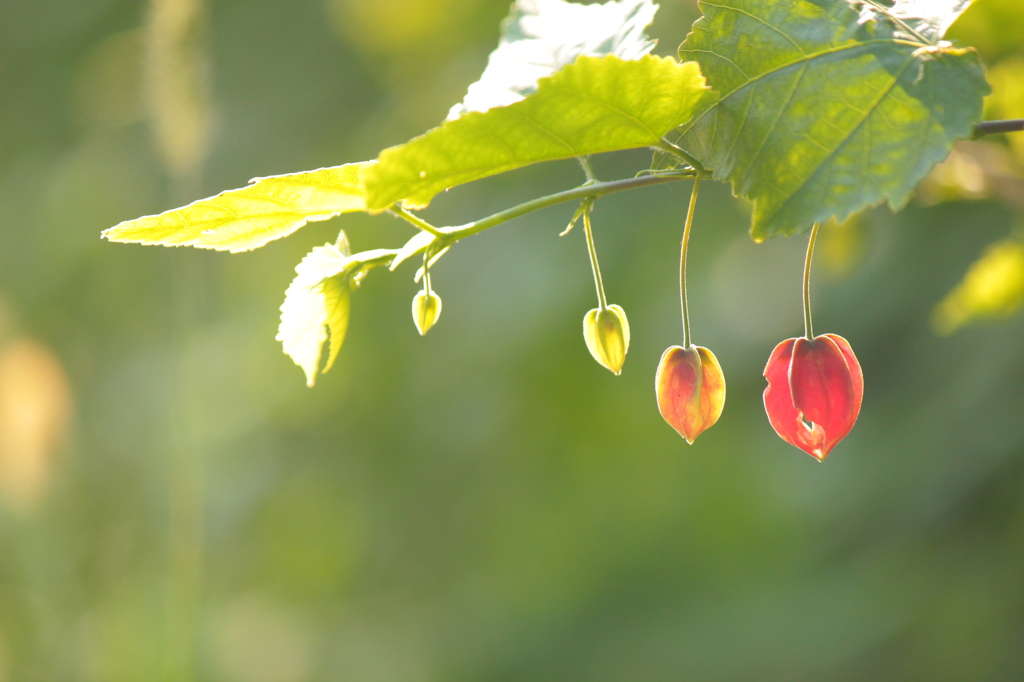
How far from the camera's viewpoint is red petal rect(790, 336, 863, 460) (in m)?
0.51

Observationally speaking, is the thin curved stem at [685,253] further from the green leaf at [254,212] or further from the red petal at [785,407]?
the green leaf at [254,212]

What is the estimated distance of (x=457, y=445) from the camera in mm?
2771

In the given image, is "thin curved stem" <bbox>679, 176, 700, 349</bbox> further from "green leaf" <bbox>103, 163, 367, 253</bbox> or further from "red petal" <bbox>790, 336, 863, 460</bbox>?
"green leaf" <bbox>103, 163, 367, 253</bbox>

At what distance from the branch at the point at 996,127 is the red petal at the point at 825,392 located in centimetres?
17

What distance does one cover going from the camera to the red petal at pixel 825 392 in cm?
51

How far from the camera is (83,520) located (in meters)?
2.72

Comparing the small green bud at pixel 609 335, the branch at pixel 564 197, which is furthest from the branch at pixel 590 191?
the small green bud at pixel 609 335

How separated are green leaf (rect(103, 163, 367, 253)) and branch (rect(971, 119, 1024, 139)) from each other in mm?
288

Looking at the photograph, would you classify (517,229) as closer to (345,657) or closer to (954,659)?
(345,657)

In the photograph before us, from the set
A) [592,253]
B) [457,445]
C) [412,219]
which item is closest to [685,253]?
[592,253]

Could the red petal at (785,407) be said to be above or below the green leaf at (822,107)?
Answer: below

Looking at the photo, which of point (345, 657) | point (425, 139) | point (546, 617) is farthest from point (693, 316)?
point (425, 139)

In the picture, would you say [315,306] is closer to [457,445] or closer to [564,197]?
[564,197]

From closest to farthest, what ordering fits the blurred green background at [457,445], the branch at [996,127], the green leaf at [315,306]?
the branch at [996,127], the green leaf at [315,306], the blurred green background at [457,445]
